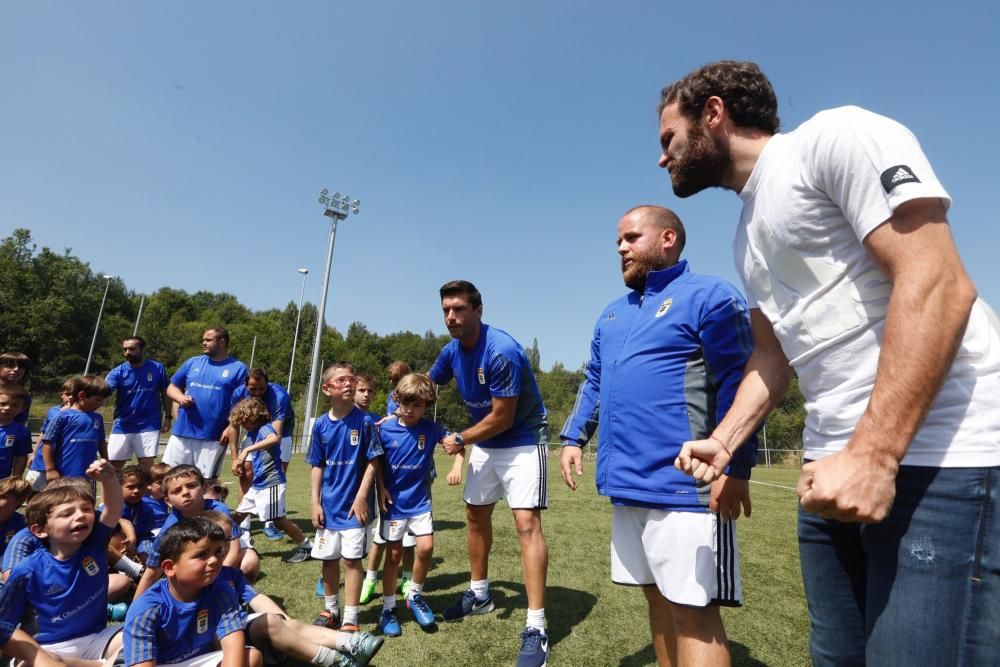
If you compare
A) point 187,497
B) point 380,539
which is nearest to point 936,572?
point 380,539

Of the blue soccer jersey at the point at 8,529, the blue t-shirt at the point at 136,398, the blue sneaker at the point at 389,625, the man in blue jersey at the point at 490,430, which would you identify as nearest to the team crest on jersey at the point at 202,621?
the blue sneaker at the point at 389,625

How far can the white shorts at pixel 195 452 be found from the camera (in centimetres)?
615

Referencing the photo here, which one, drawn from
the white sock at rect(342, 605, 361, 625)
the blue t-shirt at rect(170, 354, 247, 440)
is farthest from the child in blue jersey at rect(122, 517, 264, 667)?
the blue t-shirt at rect(170, 354, 247, 440)

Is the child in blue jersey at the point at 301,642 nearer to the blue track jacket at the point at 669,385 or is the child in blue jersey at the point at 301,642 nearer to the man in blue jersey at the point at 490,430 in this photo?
the man in blue jersey at the point at 490,430

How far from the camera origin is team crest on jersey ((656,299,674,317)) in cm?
226

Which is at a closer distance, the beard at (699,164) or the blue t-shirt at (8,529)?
the beard at (699,164)

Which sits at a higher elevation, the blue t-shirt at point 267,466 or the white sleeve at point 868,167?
the white sleeve at point 868,167

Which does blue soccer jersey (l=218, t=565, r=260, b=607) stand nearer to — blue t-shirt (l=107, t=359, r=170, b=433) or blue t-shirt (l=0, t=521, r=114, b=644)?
blue t-shirt (l=0, t=521, r=114, b=644)

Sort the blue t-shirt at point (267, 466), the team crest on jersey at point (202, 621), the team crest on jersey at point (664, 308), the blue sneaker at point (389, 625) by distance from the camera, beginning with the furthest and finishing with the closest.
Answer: the blue t-shirt at point (267, 466) → the blue sneaker at point (389, 625) → the team crest on jersey at point (202, 621) → the team crest on jersey at point (664, 308)

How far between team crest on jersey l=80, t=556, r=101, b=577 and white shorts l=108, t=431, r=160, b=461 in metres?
4.03

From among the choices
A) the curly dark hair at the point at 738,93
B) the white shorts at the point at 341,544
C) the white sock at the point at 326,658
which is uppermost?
the curly dark hair at the point at 738,93

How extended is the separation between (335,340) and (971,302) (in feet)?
232

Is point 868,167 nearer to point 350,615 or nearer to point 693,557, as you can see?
point 693,557

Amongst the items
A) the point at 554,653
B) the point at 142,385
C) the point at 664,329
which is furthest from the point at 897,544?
the point at 142,385
